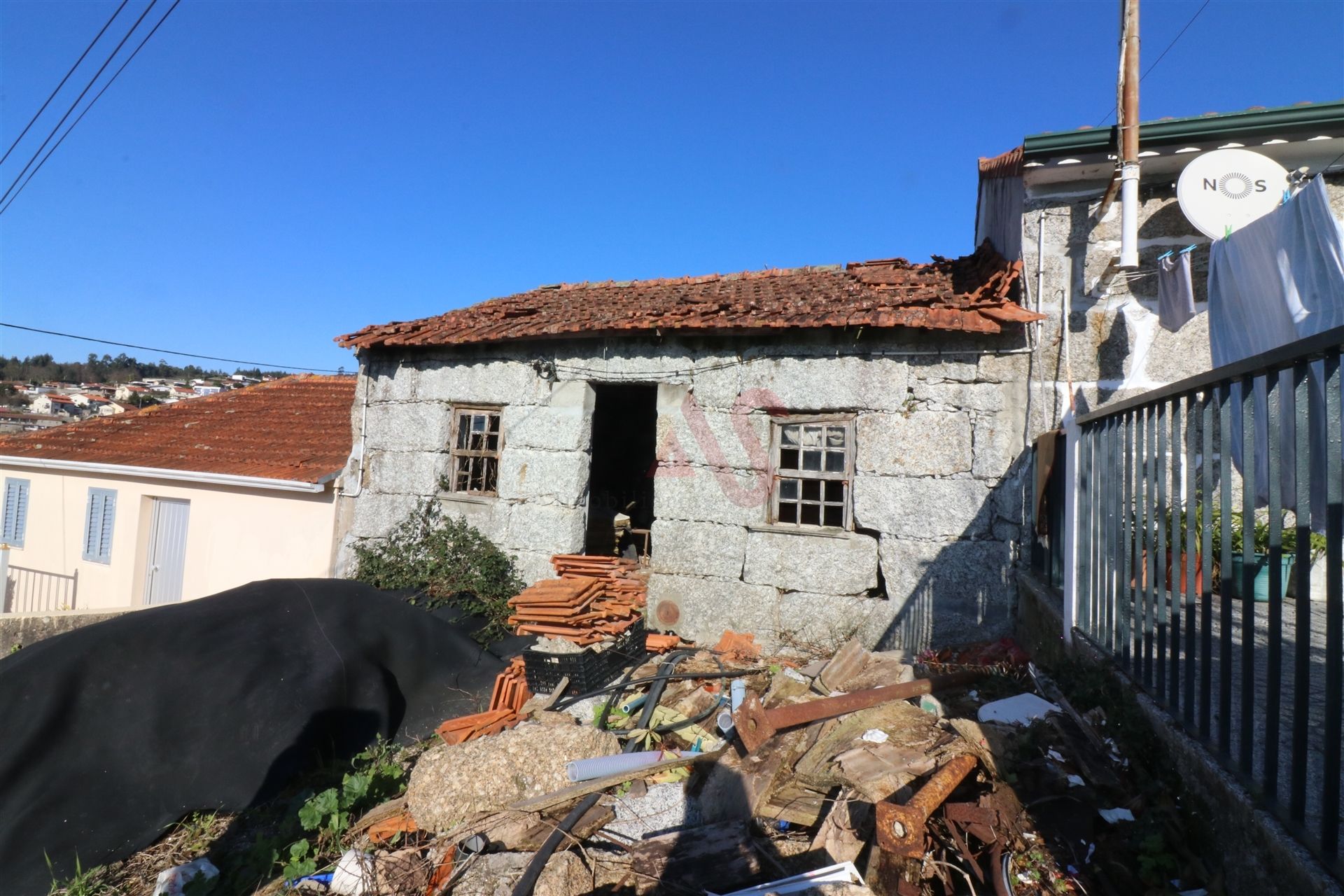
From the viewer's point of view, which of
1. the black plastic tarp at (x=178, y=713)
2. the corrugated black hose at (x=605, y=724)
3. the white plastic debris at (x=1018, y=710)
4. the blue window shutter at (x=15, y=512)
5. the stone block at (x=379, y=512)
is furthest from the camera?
the blue window shutter at (x=15, y=512)

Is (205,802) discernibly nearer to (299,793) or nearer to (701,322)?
(299,793)

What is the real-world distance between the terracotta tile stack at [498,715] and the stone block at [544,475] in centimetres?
213

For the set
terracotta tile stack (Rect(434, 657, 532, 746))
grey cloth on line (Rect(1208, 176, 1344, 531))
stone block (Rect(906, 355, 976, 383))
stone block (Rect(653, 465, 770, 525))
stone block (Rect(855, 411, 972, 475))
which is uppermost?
grey cloth on line (Rect(1208, 176, 1344, 531))

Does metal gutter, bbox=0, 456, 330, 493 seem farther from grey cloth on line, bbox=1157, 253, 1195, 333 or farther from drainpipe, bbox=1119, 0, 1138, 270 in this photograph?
grey cloth on line, bbox=1157, 253, 1195, 333

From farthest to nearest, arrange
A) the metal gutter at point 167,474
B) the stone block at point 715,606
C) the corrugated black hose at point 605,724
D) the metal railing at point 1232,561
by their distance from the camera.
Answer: the metal gutter at point 167,474 < the stone block at point 715,606 < the corrugated black hose at point 605,724 < the metal railing at point 1232,561

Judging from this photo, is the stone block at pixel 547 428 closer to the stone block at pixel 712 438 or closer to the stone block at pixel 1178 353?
the stone block at pixel 712 438

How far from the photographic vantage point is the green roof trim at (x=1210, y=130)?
5898mm

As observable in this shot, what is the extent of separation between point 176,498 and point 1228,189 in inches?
559

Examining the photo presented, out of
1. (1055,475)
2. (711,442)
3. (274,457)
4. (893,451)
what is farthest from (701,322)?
(274,457)

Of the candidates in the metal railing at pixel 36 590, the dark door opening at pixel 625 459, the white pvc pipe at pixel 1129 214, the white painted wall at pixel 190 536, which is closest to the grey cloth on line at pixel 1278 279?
the white pvc pipe at pixel 1129 214

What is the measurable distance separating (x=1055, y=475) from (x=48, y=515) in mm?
16481

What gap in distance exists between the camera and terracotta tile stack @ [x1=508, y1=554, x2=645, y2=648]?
748cm

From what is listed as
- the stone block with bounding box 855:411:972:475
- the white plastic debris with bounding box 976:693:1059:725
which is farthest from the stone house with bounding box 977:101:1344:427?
the white plastic debris with bounding box 976:693:1059:725

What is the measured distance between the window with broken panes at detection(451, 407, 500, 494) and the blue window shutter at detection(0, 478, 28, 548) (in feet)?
34.9
